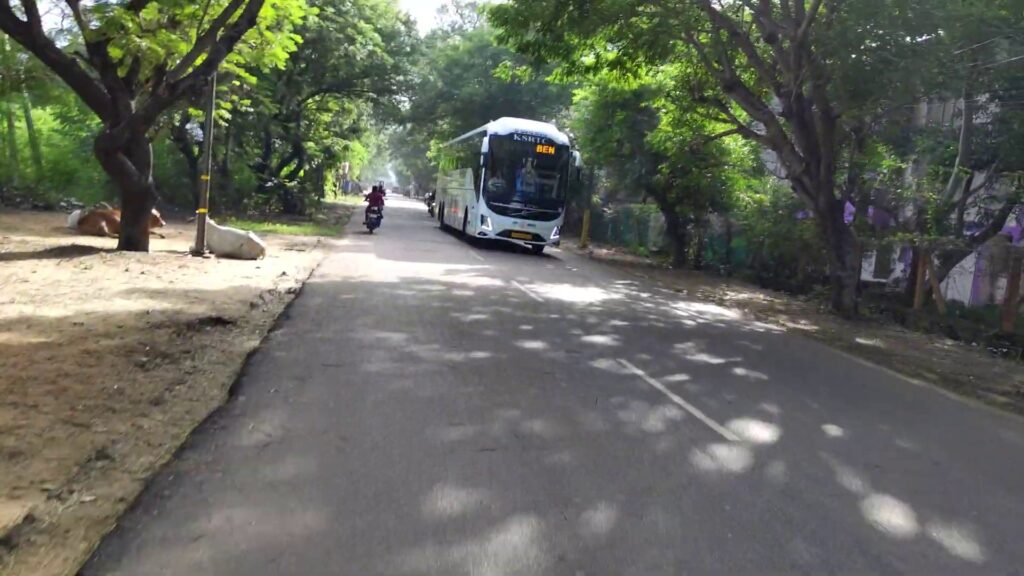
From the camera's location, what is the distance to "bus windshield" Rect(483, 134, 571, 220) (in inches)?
998

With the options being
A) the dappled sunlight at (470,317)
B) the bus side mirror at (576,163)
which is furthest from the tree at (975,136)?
the bus side mirror at (576,163)

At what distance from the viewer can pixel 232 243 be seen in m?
17.6

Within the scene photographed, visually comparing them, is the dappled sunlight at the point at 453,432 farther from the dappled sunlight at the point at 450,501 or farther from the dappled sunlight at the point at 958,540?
the dappled sunlight at the point at 958,540

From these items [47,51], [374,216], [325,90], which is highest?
[325,90]

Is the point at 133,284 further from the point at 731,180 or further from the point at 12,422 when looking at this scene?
the point at 731,180

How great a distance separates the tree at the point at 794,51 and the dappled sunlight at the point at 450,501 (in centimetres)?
1056

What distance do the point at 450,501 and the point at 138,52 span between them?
37.9 feet

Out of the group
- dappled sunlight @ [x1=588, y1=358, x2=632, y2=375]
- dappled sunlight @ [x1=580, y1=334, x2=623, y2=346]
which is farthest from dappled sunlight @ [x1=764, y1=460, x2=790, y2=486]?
dappled sunlight @ [x1=580, y1=334, x2=623, y2=346]

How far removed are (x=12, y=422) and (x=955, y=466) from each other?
659cm

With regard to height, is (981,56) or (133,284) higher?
(981,56)

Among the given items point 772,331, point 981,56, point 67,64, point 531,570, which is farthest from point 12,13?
point 981,56

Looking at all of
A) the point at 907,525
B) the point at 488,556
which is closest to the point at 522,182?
the point at 907,525

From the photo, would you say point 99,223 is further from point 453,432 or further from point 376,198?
point 453,432

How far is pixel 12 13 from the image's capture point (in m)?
13.9
